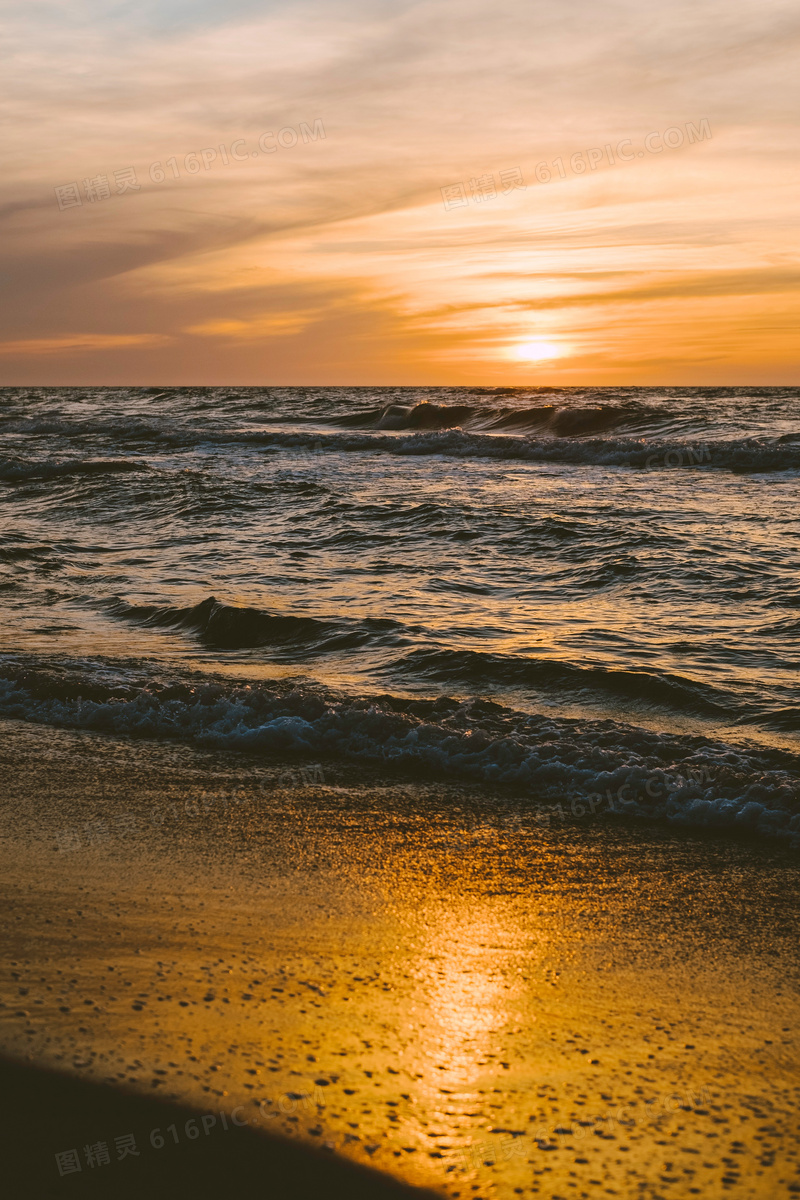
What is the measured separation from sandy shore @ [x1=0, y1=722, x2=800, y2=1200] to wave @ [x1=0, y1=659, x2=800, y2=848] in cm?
31

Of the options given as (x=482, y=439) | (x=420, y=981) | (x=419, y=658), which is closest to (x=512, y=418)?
(x=482, y=439)

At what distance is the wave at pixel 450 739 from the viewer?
429 cm

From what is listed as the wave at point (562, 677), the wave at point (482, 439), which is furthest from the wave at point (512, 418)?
the wave at point (562, 677)

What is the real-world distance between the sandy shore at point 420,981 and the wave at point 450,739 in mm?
312

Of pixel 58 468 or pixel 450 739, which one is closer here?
pixel 450 739

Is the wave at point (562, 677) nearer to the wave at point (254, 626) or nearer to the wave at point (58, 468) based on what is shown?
the wave at point (254, 626)

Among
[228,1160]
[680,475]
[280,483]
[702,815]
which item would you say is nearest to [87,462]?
[280,483]

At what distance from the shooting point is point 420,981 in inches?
107

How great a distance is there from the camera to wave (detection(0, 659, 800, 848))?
429cm

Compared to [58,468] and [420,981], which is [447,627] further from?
[58,468]

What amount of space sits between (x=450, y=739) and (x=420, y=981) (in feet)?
7.44

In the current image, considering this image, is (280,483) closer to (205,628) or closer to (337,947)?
(205,628)

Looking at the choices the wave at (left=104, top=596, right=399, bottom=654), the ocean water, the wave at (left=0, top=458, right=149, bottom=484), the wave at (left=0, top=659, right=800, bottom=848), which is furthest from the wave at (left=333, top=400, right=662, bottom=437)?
the wave at (left=0, top=659, right=800, bottom=848)

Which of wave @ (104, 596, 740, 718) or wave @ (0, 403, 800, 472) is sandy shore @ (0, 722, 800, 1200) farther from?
wave @ (0, 403, 800, 472)
